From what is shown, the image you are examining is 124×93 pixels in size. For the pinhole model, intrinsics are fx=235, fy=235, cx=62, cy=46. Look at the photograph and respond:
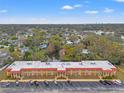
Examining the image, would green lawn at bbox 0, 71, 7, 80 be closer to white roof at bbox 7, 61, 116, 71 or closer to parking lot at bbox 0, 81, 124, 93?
white roof at bbox 7, 61, 116, 71

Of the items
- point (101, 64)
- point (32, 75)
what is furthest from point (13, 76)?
point (101, 64)

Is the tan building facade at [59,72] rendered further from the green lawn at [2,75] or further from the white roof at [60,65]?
the green lawn at [2,75]

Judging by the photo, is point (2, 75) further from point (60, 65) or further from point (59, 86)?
point (59, 86)

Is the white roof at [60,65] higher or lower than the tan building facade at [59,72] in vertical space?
higher

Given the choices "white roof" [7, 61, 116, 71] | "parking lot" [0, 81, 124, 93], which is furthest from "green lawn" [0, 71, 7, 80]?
"parking lot" [0, 81, 124, 93]

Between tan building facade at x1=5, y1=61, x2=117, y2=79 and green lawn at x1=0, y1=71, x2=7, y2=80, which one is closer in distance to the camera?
tan building facade at x1=5, y1=61, x2=117, y2=79

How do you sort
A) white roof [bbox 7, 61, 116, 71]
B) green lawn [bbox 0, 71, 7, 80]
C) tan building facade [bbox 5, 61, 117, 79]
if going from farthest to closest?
1. white roof [bbox 7, 61, 116, 71]
2. green lawn [bbox 0, 71, 7, 80]
3. tan building facade [bbox 5, 61, 117, 79]

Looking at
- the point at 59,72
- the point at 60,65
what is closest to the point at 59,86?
the point at 59,72

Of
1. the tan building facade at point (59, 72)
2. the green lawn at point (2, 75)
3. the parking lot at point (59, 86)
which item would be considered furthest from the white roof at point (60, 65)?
the parking lot at point (59, 86)
